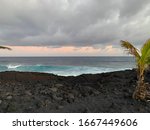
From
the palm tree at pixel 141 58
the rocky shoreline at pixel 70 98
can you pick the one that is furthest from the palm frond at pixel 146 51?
the rocky shoreline at pixel 70 98

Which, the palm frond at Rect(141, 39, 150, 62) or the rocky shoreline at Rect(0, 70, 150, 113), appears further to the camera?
the palm frond at Rect(141, 39, 150, 62)

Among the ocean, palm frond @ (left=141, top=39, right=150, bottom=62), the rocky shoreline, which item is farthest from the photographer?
the ocean

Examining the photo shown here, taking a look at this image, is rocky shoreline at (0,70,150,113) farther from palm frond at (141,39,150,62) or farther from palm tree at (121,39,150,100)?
palm frond at (141,39,150,62)

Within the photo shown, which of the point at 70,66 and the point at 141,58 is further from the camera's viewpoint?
the point at 70,66

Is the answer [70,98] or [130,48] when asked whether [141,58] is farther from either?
[70,98]

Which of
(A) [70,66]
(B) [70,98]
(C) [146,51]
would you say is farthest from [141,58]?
(A) [70,66]

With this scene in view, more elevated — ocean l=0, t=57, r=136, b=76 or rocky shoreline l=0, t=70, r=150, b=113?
ocean l=0, t=57, r=136, b=76

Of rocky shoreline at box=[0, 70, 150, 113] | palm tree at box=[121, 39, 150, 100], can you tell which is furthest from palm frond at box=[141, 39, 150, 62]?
rocky shoreline at box=[0, 70, 150, 113]

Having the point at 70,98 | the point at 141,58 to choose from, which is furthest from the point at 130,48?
the point at 70,98

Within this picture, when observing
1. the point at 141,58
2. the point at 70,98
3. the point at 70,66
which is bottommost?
the point at 70,98

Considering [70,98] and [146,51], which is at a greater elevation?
[146,51]

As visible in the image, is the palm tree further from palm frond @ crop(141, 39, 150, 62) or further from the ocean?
the ocean

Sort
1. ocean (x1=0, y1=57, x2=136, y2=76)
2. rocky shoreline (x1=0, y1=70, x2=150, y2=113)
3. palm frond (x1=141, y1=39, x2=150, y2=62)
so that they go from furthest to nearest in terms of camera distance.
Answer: ocean (x1=0, y1=57, x2=136, y2=76)
palm frond (x1=141, y1=39, x2=150, y2=62)
rocky shoreline (x1=0, y1=70, x2=150, y2=113)

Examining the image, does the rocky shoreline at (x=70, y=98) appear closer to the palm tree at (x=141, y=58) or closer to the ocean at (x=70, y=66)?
the palm tree at (x=141, y=58)
